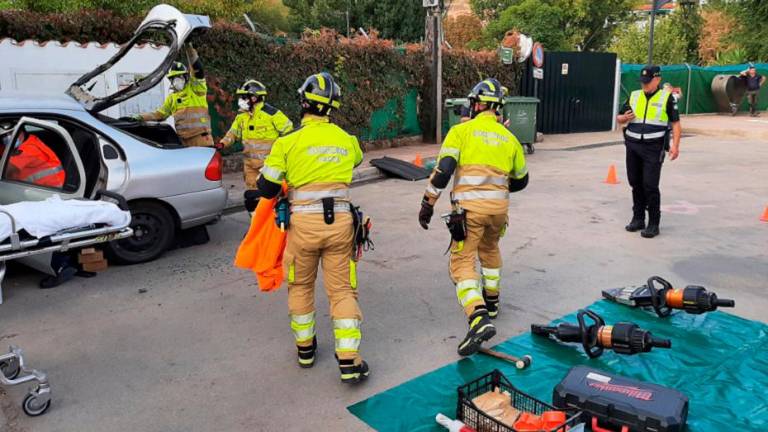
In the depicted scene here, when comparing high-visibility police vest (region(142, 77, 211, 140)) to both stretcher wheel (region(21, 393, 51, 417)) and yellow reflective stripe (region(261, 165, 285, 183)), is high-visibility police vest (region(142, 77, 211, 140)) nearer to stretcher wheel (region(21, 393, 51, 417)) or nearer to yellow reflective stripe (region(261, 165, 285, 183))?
yellow reflective stripe (region(261, 165, 285, 183))

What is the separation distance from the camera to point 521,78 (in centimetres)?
1816

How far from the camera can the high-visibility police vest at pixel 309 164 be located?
389 cm

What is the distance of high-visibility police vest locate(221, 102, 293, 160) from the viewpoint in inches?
288

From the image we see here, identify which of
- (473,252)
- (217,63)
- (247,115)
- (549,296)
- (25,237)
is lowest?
(549,296)

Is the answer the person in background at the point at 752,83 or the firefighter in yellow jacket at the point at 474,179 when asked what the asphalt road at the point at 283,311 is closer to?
the firefighter in yellow jacket at the point at 474,179

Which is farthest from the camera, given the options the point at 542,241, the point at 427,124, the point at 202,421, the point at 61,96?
the point at 427,124

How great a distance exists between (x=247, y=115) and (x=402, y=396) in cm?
462

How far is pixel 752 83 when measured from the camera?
23266 millimetres

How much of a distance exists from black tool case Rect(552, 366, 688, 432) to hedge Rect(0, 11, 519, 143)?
8.83m

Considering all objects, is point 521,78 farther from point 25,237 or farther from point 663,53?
point 663,53

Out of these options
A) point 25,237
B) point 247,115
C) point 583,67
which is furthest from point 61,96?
point 583,67

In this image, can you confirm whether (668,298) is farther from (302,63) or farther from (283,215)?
(302,63)

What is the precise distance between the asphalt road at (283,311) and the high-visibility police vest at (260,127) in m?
1.10

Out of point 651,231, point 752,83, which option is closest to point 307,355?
point 651,231
